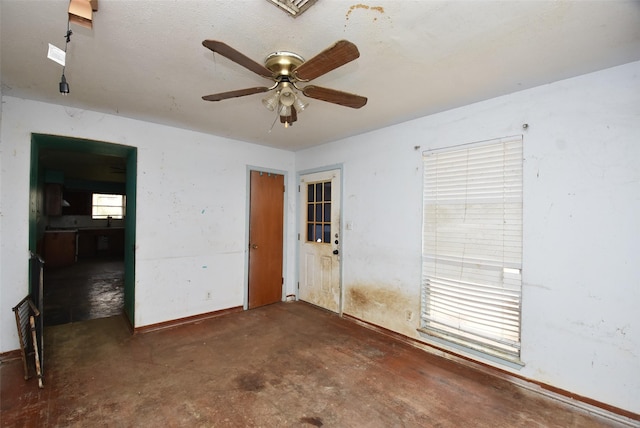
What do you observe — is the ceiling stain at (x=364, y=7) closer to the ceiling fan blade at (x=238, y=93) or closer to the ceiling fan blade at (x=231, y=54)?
the ceiling fan blade at (x=231, y=54)

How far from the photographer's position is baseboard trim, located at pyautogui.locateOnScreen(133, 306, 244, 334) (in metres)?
3.31

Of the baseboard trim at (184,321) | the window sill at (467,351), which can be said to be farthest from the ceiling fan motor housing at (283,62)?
the baseboard trim at (184,321)

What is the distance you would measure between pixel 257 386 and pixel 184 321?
1.84m

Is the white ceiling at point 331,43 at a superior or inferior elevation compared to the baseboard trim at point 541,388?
superior

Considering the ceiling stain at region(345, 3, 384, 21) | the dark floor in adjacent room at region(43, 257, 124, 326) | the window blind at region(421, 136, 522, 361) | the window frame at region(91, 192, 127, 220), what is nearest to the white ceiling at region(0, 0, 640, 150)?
the ceiling stain at region(345, 3, 384, 21)

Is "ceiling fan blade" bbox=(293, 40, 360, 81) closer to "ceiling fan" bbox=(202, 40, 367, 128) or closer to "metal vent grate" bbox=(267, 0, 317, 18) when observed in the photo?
"ceiling fan" bbox=(202, 40, 367, 128)

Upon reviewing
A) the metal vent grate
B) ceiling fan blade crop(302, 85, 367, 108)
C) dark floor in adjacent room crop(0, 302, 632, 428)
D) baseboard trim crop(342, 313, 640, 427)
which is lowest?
dark floor in adjacent room crop(0, 302, 632, 428)

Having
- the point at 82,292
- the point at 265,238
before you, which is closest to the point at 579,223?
the point at 265,238

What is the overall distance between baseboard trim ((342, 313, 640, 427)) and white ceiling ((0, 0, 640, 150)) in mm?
2469

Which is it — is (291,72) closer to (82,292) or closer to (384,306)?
(384,306)

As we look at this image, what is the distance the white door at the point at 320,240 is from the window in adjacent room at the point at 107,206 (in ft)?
26.2

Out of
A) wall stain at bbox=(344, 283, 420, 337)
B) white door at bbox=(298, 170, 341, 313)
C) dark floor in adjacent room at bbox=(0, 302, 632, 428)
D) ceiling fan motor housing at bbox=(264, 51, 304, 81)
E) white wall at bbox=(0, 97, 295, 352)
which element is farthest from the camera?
white door at bbox=(298, 170, 341, 313)

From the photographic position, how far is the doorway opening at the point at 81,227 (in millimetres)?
3328

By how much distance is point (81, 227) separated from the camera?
8.48m
